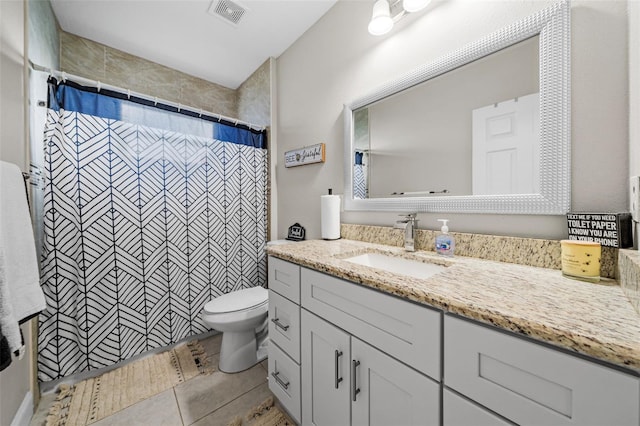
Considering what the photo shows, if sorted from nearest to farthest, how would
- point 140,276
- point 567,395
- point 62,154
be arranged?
point 567,395 < point 62,154 < point 140,276

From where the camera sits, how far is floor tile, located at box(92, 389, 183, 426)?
117cm

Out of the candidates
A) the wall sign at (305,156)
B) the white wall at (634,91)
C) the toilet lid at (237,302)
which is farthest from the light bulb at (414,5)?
the toilet lid at (237,302)

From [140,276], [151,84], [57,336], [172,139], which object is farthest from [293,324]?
[151,84]

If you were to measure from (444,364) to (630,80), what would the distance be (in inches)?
38.6

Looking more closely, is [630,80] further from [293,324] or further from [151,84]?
[151,84]

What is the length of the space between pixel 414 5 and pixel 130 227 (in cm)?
205

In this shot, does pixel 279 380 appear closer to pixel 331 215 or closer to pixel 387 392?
pixel 387 392

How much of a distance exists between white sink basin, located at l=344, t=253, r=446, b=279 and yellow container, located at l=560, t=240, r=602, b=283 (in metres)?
0.35

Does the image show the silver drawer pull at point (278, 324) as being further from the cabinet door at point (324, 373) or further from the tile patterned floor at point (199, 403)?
the tile patterned floor at point (199, 403)

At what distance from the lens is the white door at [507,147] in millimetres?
875

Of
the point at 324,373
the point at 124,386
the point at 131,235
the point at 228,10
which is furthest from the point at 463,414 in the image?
the point at 228,10

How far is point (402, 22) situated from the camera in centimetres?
123

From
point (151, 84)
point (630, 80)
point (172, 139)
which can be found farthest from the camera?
point (151, 84)

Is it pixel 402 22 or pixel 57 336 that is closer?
pixel 402 22
